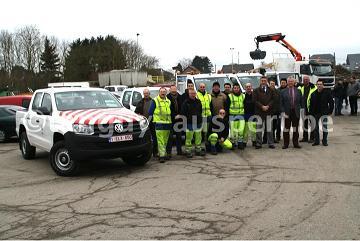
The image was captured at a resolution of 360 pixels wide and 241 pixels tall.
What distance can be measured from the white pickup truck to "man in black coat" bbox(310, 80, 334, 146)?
517 cm

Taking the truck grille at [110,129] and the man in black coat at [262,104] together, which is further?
the man in black coat at [262,104]

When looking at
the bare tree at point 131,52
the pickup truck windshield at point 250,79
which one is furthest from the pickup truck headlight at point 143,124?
the bare tree at point 131,52

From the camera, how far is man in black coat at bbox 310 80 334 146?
1161 centimetres

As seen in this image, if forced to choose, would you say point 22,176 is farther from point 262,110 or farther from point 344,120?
point 344,120

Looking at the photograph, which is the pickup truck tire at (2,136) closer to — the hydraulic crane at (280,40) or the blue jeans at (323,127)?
the blue jeans at (323,127)

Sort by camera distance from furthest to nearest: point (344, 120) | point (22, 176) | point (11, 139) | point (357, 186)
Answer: point (344, 120) → point (11, 139) → point (22, 176) → point (357, 186)

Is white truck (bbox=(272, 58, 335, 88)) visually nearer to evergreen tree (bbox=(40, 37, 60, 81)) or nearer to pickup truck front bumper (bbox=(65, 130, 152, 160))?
pickup truck front bumper (bbox=(65, 130, 152, 160))

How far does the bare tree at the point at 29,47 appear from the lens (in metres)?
68.4

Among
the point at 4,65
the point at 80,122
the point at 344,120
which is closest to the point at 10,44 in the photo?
the point at 4,65

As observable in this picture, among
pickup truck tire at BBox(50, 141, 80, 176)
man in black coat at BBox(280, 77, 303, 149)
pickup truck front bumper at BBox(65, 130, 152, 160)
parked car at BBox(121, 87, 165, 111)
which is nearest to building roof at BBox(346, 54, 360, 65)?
parked car at BBox(121, 87, 165, 111)

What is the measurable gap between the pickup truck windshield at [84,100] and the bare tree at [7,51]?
61203mm

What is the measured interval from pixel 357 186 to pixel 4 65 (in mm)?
67259

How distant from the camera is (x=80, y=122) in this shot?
8305 mm

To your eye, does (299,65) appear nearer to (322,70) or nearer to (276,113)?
(322,70)
